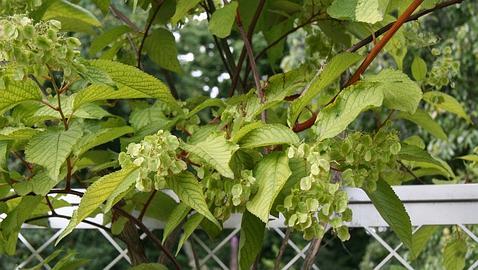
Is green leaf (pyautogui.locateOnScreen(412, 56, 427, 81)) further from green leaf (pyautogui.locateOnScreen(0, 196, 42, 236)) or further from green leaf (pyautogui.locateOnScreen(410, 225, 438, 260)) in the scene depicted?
green leaf (pyautogui.locateOnScreen(0, 196, 42, 236))

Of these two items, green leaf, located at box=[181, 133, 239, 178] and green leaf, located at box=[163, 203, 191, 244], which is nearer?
green leaf, located at box=[181, 133, 239, 178]

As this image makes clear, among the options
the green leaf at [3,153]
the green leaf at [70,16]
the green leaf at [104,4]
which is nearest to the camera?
the green leaf at [3,153]

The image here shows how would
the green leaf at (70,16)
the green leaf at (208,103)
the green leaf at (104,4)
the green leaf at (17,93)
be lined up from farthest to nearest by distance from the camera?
1. the green leaf at (70,16)
2. the green leaf at (104,4)
3. the green leaf at (208,103)
4. the green leaf at (17,93)

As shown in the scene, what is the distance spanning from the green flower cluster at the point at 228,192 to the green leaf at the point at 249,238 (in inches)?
2.0

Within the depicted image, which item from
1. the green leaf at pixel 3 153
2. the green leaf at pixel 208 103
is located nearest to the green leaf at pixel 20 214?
the green leaf at pixel 3 153

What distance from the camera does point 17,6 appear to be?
3.83 ft

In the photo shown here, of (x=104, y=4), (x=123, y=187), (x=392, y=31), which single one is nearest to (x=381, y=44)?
(x=392, y=31)

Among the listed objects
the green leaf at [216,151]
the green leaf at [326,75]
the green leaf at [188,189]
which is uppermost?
the green leaf at [326,75]

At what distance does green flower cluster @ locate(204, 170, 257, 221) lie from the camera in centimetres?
92

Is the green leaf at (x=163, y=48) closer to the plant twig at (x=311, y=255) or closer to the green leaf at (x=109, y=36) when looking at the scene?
the green leaf at (x=109, y=36)

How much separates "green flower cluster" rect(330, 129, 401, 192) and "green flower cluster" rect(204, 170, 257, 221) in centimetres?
10

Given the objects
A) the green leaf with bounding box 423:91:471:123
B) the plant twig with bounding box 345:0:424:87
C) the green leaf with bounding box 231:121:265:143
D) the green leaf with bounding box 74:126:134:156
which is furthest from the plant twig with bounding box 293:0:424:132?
the green leaf with bounding box 423:91:471:123

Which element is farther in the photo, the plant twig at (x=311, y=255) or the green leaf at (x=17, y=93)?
the plant twig at (x=311, y=255)

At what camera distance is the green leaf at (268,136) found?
0.91 m
